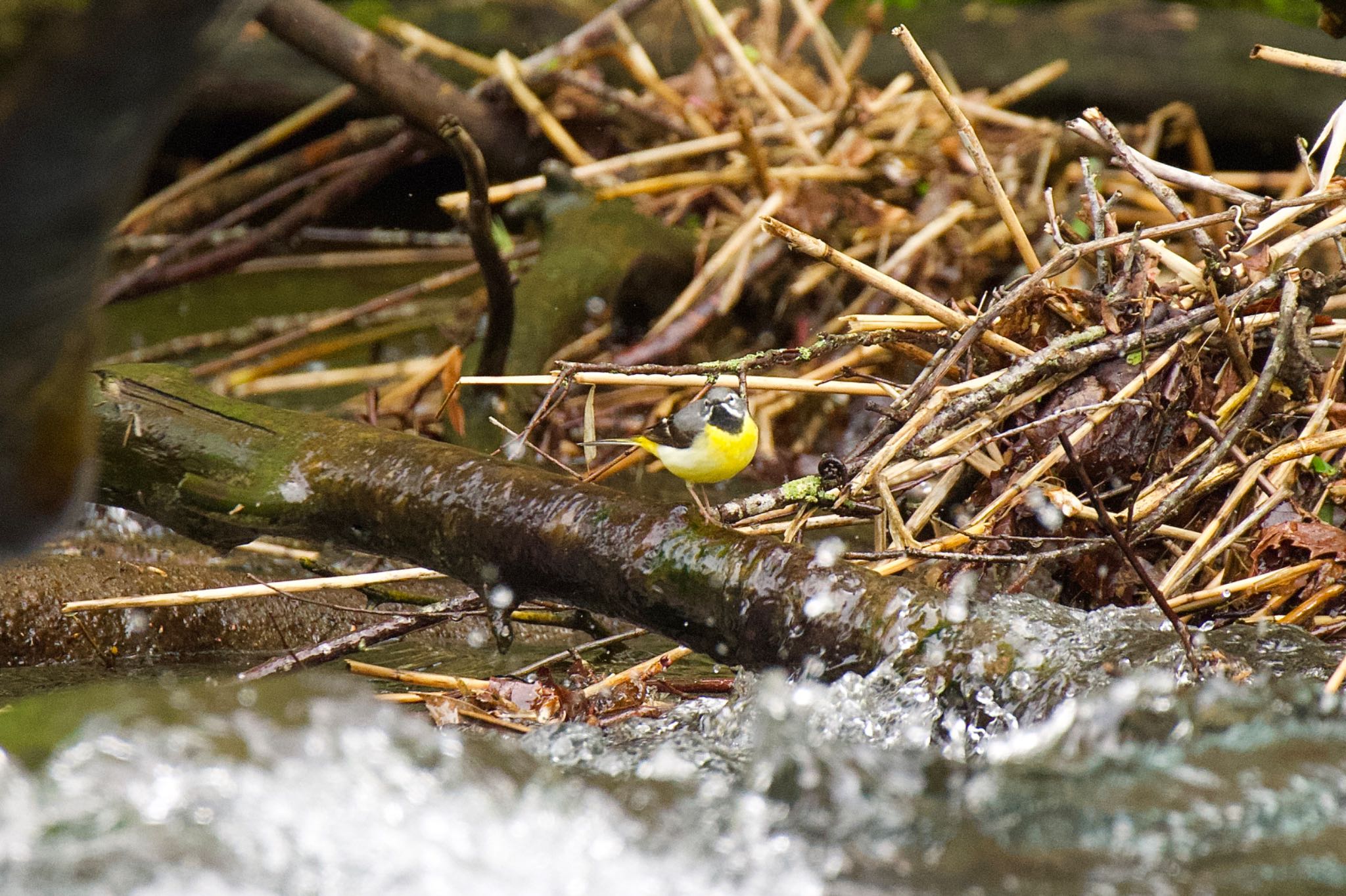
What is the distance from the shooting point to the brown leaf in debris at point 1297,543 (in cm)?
282

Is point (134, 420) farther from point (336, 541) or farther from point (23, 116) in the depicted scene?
point (23, 116)

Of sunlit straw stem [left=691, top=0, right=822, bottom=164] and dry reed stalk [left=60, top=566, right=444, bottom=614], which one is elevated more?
sunlit straw stem [left=691, top=0, right=822, bottom=164]

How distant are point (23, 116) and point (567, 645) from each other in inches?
99.3

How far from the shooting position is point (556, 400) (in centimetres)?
326

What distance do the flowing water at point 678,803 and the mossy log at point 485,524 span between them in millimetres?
232

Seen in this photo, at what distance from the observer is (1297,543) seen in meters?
2.83

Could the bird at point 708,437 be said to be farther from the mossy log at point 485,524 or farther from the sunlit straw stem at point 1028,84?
the sunlit straw stem at point 1028,84

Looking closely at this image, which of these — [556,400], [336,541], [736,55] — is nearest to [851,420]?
[736,55]

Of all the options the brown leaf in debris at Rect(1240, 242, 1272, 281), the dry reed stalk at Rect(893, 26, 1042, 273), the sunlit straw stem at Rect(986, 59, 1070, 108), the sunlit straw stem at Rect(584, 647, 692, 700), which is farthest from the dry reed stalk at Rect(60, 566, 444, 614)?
the sunlit straw stem at Rect(986, 59, 1070, 108)

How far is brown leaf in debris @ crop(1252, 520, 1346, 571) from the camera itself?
2820 mm

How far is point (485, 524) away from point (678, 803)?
891mm

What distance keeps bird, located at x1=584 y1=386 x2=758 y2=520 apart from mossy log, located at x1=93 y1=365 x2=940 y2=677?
424 mm

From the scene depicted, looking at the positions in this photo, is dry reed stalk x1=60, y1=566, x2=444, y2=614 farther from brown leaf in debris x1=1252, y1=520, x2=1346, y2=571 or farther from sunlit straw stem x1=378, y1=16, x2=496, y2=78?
sunlit straw stem x1=378, y1=16, x2=496, y2=78

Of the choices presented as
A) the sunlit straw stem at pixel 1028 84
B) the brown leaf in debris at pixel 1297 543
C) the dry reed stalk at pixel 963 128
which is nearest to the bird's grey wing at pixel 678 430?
the dry reed stalk at pixel 963 128
